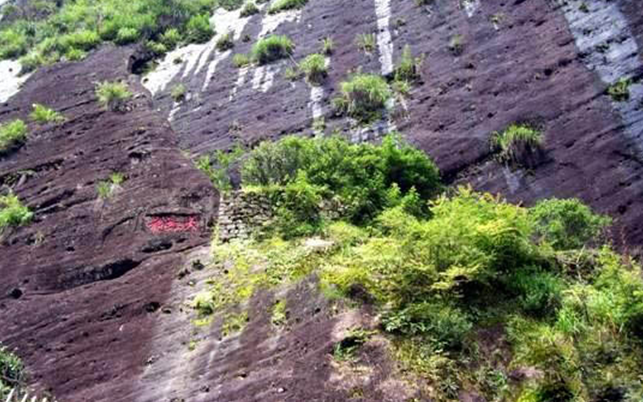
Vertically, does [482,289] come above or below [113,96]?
below

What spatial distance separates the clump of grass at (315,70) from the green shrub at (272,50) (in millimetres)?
1872

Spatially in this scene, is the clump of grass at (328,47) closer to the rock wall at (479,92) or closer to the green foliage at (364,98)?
the rock wall at (479,92)

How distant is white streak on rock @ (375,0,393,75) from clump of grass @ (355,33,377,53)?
0.18 m

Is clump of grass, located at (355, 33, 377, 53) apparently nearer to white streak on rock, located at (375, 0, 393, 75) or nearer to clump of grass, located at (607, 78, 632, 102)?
white streak on rock, located at (375, 0, 393, 75)

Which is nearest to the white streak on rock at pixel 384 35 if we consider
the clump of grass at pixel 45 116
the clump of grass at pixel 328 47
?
the clump of grass at pixel 328 47

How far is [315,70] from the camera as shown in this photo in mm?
22953

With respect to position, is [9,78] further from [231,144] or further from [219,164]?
[219,164]

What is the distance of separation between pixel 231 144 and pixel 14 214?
20.0ft

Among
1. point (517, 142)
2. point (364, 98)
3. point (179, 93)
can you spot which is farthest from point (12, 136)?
point (517, 142)

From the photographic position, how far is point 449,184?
59.0ft

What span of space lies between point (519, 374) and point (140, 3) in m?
26.4

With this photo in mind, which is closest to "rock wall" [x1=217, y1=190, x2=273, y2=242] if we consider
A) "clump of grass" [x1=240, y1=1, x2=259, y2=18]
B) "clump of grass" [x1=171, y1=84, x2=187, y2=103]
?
"clump of grass" [x1=171, y1=84, x2=187, y2=103]

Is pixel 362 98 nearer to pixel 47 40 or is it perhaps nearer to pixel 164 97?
pixel 164 97

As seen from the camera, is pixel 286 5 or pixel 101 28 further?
pixel 101 28
